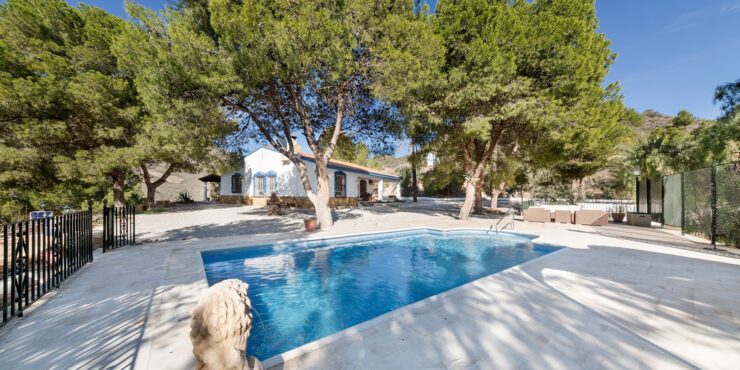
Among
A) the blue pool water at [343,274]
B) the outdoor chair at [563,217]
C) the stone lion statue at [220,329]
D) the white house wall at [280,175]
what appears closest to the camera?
the stone lion statue at [220,329]

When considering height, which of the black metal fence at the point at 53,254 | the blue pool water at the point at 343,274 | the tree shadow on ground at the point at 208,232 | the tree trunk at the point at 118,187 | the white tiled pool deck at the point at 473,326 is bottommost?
the blue pool water at the point at 343,274

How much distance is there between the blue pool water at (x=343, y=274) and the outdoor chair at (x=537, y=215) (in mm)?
4395

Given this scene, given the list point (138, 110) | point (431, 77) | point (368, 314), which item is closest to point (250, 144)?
point (138, 110)

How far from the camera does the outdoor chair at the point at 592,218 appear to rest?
1251 cm

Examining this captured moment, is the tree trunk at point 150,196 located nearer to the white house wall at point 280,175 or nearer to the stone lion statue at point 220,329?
the white house wall at point 280,175

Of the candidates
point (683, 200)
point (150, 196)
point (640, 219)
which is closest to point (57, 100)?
point (150, 196)

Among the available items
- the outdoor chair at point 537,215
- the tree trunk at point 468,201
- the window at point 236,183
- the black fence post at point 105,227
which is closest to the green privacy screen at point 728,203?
the outdoor chair at point 537,215

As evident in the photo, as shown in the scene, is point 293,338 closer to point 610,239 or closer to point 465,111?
point 610,239

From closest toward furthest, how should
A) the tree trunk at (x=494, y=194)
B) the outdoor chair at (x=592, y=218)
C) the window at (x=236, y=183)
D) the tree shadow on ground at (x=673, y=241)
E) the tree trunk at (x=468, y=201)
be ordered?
the tree shadow on ground at (x=673, y=241)
the outdoor chair at (x=592, y=218)
the tree trunk at (x=468, y=201)
the tree trunk at (x=494, y=194)
the window at (x=236, y=183)

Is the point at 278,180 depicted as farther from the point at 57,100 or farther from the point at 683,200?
the point at 683,200

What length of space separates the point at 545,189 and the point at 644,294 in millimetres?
25754

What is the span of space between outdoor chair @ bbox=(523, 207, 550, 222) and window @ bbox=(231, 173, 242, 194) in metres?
23.5

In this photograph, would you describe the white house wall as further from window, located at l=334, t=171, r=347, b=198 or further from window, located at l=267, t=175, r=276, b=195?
window, located at l=267, t=175, r=276, b=195

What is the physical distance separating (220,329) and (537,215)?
15.1 m
